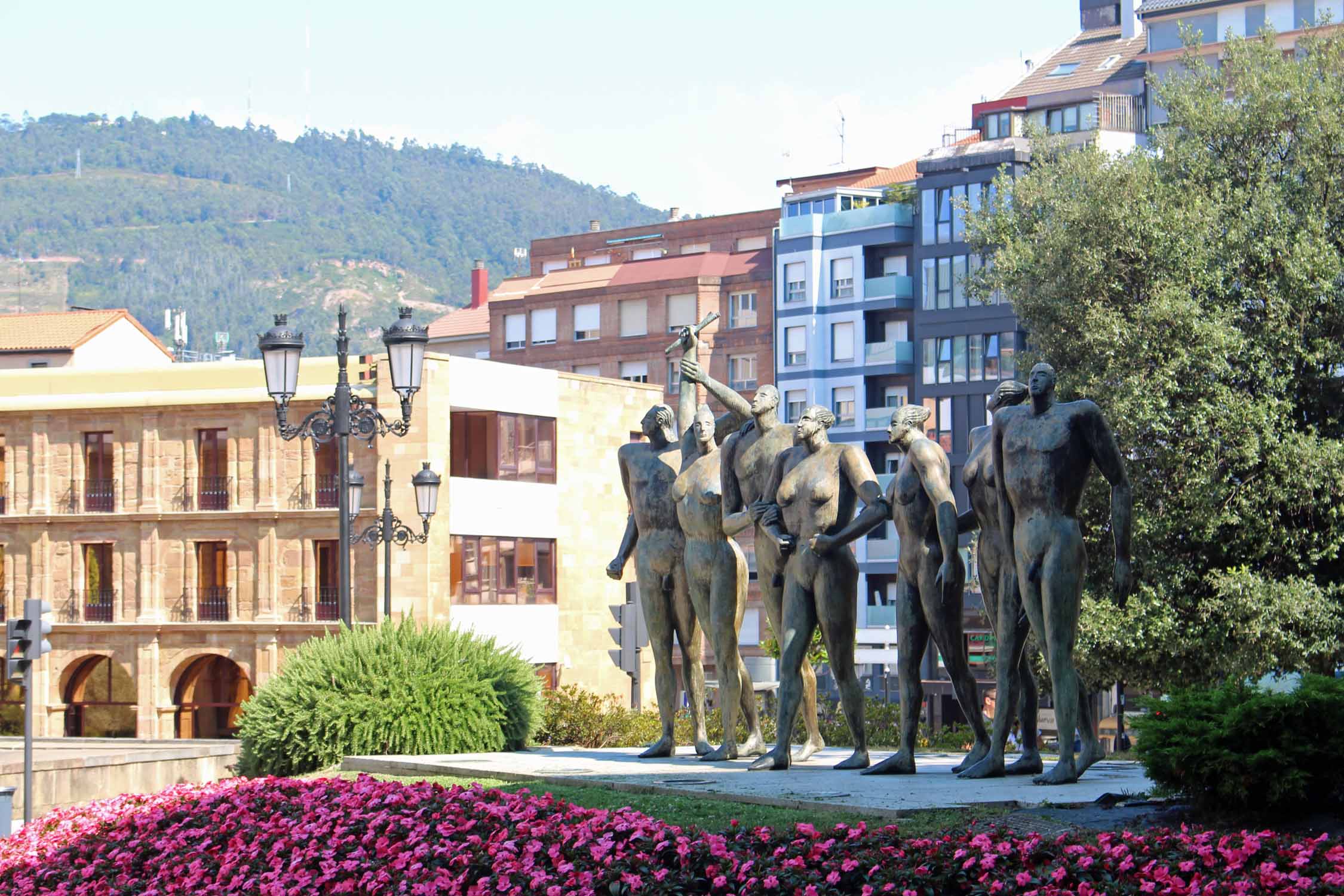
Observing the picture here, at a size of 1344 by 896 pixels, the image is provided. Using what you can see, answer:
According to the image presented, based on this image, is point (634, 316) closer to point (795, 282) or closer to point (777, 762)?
point (795, 282)

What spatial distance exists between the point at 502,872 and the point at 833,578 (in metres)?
4.98

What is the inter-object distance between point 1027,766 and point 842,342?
59.1m

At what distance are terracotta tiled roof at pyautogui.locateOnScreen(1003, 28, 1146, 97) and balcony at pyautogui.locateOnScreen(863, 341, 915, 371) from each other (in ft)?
36.0

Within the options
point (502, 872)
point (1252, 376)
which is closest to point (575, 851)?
point (502, 872)

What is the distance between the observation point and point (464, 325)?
95.2 metres

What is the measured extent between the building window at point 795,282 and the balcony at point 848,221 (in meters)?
1.14

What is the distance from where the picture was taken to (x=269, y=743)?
19.4 metres

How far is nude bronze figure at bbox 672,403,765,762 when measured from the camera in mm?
16859

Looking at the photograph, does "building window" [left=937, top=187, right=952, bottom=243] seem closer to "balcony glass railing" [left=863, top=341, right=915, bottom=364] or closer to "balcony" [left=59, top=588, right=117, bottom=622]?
"balcony glass railing" [left=863, top=341, right=915, bottom=364]

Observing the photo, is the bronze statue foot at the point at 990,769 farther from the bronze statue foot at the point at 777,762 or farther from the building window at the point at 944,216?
the building window at the point at 944,216

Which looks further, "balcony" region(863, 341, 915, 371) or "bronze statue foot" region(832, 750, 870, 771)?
"balcony" region(863, 341, 915, 371)

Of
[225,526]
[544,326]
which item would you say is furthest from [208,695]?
[544,326]

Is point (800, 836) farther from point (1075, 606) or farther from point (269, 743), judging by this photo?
point (269, 743)

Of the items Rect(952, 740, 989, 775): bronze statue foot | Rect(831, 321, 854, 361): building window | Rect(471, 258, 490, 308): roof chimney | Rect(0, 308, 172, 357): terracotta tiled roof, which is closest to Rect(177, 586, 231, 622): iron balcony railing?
Rect(0, 308, 172, 357): terracotta tiled roof
